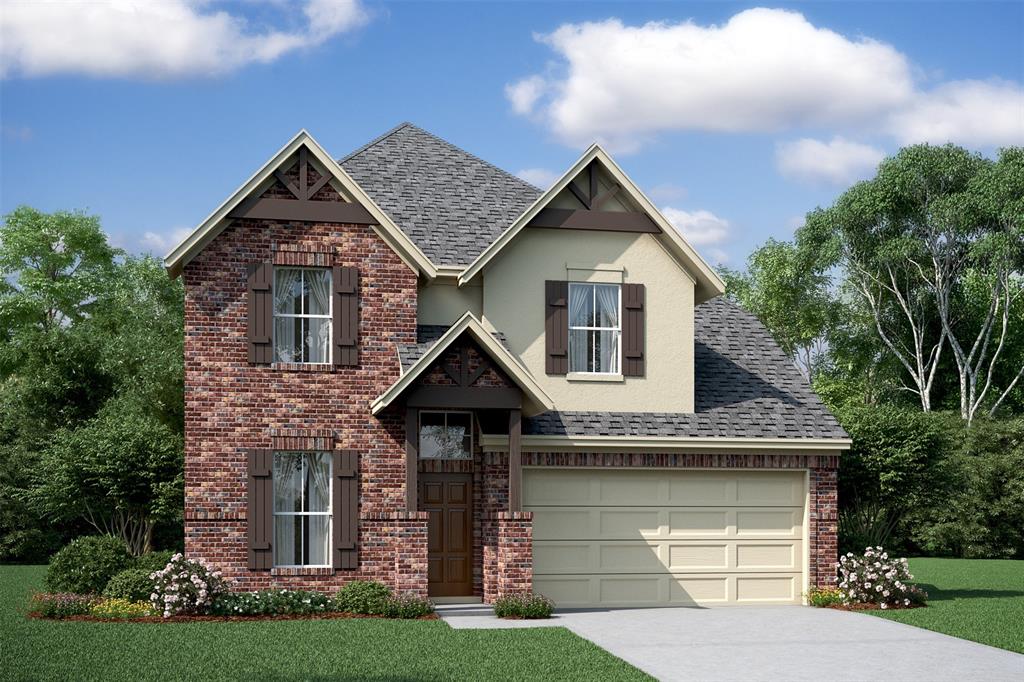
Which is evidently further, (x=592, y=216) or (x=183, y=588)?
(x=592, y=216)

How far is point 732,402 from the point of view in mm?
22094

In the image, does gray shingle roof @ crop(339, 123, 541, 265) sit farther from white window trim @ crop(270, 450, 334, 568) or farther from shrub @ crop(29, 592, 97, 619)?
shrub @ crop(29, 592, 97, 619)

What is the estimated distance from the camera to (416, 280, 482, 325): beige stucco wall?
21.6m

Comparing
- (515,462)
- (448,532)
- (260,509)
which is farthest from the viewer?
(448,532)

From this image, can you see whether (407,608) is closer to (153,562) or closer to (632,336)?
(153,562)

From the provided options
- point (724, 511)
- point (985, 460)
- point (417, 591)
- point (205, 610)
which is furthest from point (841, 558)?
point (985, 460)

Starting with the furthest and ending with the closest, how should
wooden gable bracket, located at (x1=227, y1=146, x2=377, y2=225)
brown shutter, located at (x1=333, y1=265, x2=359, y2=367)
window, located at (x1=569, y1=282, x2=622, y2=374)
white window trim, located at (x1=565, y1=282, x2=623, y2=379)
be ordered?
window, located at (x1=569, y1=282, x2=622, y2=374)
white window trim, located at (x1=565, y1=282, x2=623, y2=379)
brown shutter, located at (x1=333, y1=265, x2=359, y2=367)
wooden gable bracket, located at (x1=227, y1=146, x2=377, y2=225)

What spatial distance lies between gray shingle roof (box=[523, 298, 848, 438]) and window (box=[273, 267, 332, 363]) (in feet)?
12.2

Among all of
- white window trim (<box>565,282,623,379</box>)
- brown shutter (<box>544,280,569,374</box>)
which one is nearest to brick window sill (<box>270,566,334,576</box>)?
brown shutter (<box>544,280,569,374</box>)

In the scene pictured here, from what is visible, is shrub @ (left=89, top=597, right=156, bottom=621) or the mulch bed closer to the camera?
the mulch bed

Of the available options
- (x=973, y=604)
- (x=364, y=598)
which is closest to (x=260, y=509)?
(x=364, y=598)

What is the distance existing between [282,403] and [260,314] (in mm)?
1495

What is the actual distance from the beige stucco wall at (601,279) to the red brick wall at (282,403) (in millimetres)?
1921

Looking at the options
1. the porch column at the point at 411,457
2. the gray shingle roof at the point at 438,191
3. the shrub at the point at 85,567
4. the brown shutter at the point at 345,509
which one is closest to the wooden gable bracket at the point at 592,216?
the gray shingle roof at the point at 438,191
